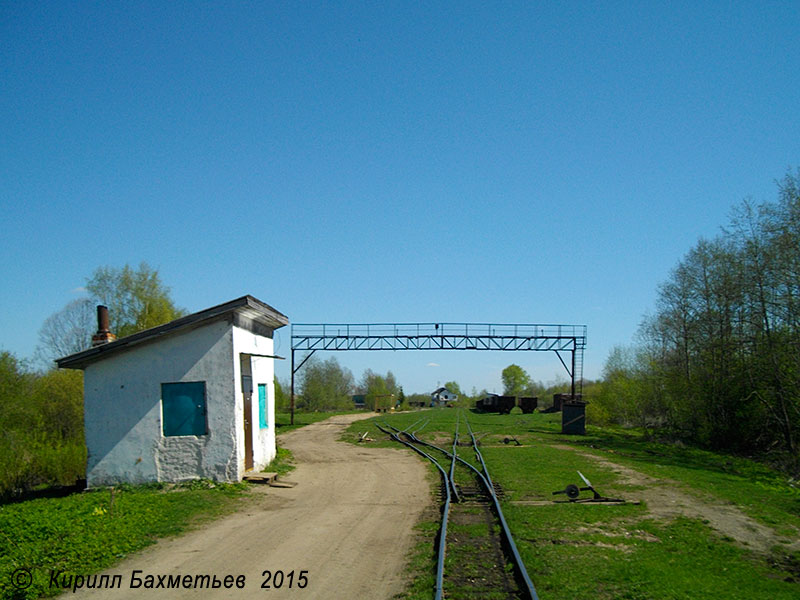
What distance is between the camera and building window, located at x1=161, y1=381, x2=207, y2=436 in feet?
47.7

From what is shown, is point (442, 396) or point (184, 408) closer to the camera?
point (184, 408)

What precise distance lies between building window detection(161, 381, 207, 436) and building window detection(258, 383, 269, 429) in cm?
297

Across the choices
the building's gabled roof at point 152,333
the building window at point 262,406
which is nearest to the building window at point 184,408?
the building's gabled roof at point 152,333

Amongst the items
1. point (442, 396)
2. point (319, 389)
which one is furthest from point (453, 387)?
point (319, 389)

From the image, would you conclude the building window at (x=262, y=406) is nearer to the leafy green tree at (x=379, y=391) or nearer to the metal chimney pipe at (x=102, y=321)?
the metal chimney pipe at (x=102, y=321)

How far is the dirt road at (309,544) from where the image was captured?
7.05 meters

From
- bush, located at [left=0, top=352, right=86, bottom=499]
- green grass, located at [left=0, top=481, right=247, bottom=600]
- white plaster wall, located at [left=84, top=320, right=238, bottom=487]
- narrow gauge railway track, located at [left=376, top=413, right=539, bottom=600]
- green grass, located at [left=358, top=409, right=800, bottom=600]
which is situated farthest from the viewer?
bush, located at [left=0, top=352, right=86, bottom=499]

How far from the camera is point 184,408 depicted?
14.6m

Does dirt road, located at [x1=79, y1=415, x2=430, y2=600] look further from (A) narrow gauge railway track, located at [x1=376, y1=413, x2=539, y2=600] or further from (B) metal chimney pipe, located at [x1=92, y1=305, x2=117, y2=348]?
(B) metal chimney pipe, located at [x1=92, y1=305, x2=117, y2=348]

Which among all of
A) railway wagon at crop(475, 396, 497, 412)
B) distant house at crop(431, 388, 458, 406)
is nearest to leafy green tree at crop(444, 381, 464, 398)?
distant house at crop(431, 388, 458, 406)

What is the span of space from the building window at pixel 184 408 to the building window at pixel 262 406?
2970mm

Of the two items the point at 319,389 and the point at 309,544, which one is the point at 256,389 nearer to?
the point at 309,544

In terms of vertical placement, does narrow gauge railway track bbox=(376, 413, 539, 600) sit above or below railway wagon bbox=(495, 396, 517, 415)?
above

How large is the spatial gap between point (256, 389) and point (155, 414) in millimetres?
3397
